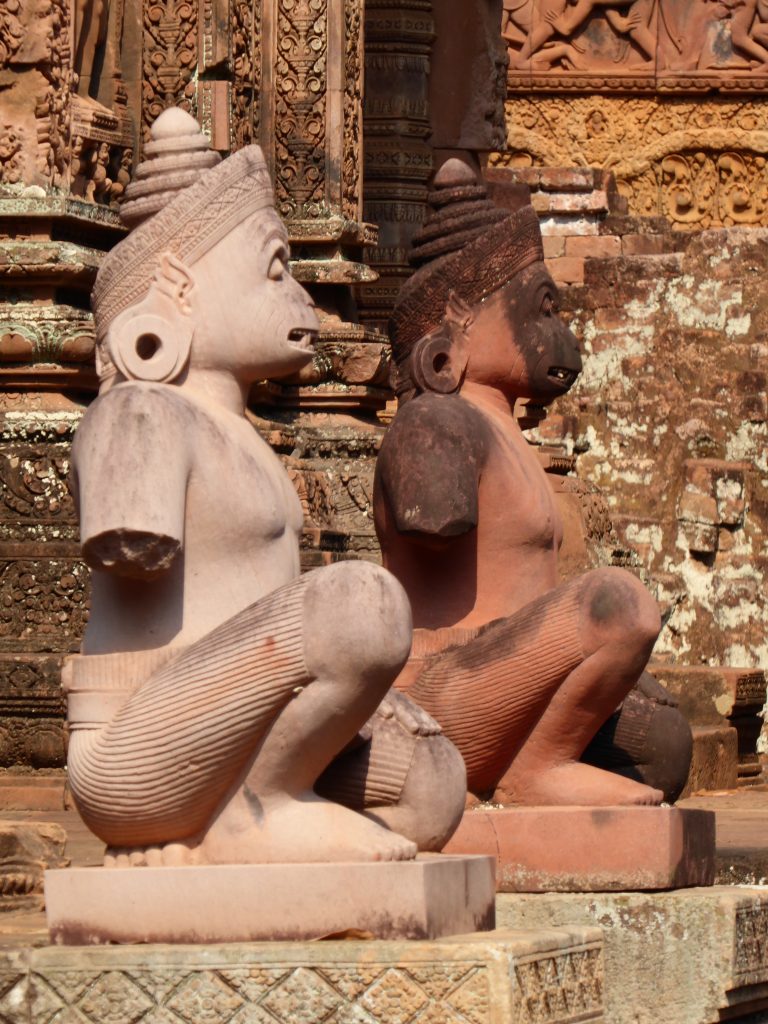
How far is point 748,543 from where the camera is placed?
15.2 m

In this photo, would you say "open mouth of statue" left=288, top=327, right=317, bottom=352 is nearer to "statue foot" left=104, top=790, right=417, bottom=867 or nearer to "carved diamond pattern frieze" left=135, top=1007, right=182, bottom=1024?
"statue foot" left=104, top=790, right=417, bottom=867

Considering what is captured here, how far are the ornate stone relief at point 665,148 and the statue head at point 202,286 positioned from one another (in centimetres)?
2255

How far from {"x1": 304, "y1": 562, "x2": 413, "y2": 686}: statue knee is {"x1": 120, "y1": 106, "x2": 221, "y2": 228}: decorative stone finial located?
101 centimetres

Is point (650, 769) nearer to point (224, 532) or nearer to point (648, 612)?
point (648, 612)

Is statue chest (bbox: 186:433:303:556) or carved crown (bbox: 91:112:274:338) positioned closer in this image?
statue chest (bbox: 186:433:303:556)

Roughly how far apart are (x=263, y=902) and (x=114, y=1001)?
1.04 ft

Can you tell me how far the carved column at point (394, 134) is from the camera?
660 inches

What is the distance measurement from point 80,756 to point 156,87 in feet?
20.0

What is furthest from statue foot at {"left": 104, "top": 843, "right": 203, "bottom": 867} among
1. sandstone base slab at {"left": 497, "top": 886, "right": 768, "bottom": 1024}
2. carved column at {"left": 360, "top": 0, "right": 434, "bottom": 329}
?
carved column at {"left": 360, "top": 0, "right": 434, "bottom": 329}

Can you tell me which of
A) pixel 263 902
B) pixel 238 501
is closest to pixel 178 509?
pixel 238 501

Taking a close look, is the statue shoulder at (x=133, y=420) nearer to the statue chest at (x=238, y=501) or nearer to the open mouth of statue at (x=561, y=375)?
the statue chest at (x=238, y=501)

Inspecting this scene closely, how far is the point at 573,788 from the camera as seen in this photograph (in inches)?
252

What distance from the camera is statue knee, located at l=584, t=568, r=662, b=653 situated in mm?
6219

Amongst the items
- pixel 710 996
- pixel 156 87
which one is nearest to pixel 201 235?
pixel 710 996
